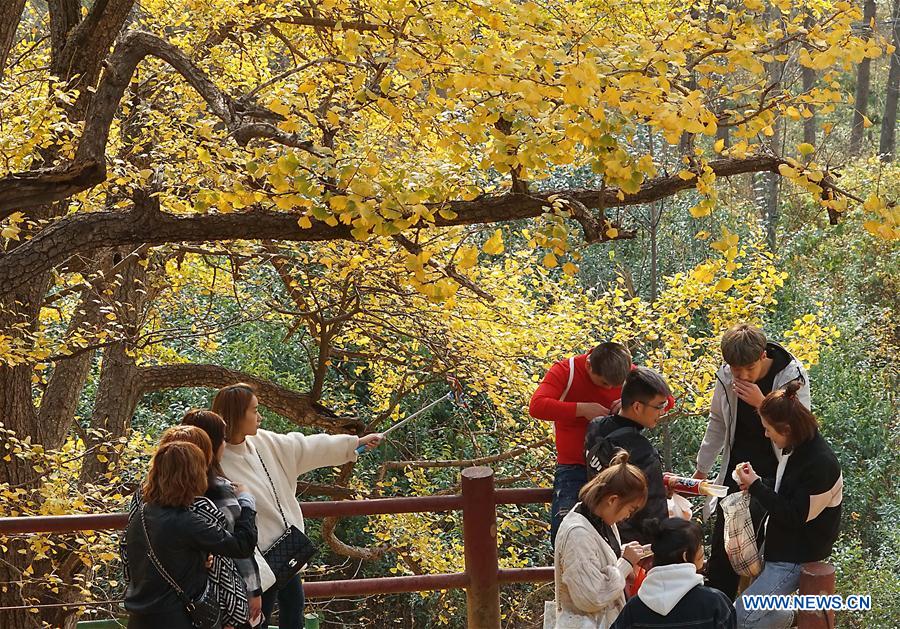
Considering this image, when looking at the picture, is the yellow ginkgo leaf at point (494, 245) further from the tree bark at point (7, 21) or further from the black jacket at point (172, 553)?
the tree bark at point (7, 21)

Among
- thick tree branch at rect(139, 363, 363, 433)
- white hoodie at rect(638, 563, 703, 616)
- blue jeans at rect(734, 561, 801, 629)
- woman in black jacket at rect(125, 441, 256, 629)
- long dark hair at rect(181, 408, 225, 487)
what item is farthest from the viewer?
thick tree branch at rect(139, 363, 363, 433)

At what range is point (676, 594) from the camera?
3004 mm

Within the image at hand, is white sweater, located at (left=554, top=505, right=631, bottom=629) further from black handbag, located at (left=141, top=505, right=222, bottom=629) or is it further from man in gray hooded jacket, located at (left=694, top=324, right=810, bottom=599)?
black handbag, located at (left=141, top=505, right=222, bottom=629)

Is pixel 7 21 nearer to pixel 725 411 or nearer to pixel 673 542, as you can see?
pixel 725 411

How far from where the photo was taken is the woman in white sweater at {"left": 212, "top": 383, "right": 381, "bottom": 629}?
3799mm

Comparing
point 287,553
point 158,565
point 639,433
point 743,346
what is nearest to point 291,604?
point 287,553

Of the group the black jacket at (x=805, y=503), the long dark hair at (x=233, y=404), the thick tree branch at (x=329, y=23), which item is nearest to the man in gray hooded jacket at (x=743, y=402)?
the black jacket at (x=805, y=503)

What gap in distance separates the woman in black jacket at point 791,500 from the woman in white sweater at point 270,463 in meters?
1.69

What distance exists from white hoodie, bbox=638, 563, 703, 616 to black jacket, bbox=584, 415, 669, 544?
71 cm

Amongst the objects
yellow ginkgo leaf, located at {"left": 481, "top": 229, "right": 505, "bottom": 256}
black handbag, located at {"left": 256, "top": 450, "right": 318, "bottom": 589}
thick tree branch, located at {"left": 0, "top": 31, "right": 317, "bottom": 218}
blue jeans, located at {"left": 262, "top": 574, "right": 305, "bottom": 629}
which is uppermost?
thick tree branch, located at {"left": 0, "top": 31, "right": 317, "bottom": 218}

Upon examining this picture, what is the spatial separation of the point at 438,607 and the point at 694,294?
5.25m

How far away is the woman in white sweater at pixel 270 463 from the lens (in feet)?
12.5

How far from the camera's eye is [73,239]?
14.9ft

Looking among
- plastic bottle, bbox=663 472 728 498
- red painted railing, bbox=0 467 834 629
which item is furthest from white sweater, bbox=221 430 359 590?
Result: plastic bottle, bbox=663 472 728 498
